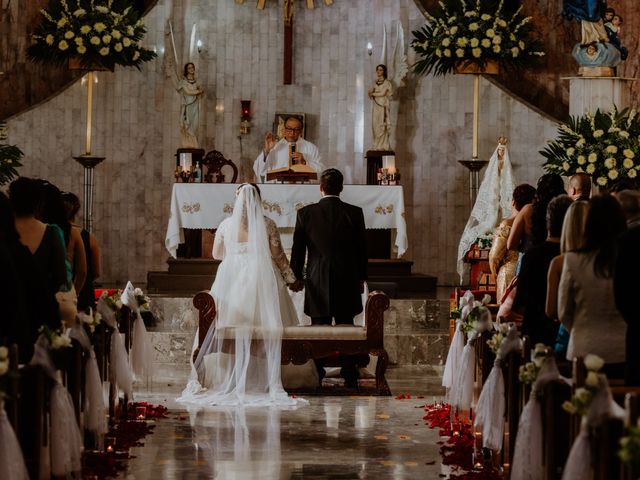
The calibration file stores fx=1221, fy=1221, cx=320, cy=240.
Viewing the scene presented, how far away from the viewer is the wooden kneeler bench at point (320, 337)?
31.5 feet

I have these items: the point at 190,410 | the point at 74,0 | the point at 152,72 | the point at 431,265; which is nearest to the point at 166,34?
the point at 152,72

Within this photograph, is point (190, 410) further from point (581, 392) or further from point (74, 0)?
point (74, 0)

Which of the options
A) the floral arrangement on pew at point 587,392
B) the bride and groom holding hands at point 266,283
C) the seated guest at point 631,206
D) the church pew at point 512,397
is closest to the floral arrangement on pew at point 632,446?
the floral arrangement on pew at point 587,392

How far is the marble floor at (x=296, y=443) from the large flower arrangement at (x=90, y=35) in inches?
221

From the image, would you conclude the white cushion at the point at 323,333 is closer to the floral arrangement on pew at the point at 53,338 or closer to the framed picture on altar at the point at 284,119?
the floral arrangement on pew at the point at 53,338

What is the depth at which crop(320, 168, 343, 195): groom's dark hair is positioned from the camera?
9.64 meters

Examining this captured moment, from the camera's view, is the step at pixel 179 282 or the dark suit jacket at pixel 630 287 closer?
the dark suit jacket at pixel 630 287

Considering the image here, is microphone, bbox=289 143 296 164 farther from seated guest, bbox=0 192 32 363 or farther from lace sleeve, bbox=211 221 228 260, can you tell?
seated guest, bbox=0 192 32 363

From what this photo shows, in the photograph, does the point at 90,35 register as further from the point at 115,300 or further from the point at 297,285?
the point at 115,300

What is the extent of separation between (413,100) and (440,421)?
8.35 m

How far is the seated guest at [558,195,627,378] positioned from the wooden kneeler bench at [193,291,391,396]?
4.20 m

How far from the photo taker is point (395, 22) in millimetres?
16172

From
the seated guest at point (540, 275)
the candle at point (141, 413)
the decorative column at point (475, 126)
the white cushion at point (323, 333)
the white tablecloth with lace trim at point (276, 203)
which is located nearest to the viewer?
the seated guest at point (540, 275)

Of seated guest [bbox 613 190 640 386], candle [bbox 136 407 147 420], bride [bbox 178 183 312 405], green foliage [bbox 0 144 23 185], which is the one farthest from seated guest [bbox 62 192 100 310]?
green foliage [bbox 0 144 23 185]
